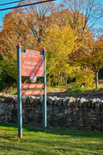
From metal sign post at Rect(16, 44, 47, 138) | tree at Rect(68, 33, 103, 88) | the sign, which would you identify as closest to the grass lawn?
metal sign post at Rect(16, 44, 47, 138)

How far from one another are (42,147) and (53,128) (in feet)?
6.67

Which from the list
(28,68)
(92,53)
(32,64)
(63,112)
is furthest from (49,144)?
(92,53)

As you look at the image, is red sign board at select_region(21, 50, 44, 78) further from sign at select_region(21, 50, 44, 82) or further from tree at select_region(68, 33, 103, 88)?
tree at select_region(68, 33, 103, 88)

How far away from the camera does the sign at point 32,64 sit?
5.04 m

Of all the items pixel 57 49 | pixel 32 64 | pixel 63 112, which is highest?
pixel 57 49

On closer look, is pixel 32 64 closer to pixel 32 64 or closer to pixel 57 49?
pixel 32 64

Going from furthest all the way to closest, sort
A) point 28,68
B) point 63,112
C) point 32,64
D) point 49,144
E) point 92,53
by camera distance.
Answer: point 92,53
point 63,112
point 32,64
point 28,68
point 49,144

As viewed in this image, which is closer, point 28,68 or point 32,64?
point 28,68

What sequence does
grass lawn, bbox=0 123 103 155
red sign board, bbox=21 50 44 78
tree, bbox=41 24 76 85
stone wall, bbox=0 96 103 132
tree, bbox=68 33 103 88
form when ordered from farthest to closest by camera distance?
tree, bbox=41 24 76 85 < tree, bbox=68 33 103 88 < stone wall, bbox=0 96 103 132 < red sign board, bbox=21 50 44 78 < grass lawn, bbox=0 123 103 155

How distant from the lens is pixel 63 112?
5898mm

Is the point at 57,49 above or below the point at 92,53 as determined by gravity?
above

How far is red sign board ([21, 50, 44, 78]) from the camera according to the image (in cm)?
504

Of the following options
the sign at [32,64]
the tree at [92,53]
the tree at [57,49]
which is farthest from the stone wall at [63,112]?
the tree at [57,49]

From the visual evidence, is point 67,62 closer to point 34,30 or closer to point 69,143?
point 34,30
